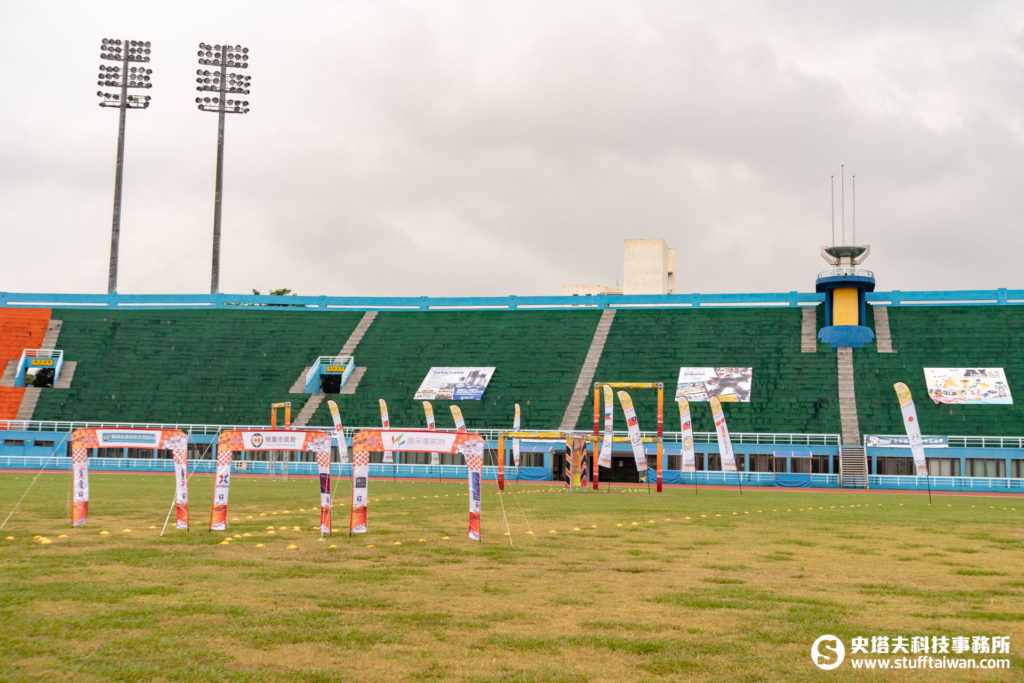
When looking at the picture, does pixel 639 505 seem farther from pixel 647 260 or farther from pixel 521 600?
pixel 647 260

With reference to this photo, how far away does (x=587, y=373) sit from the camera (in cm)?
7044

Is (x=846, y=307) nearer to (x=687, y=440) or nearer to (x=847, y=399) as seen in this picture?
(x=847, y=399)

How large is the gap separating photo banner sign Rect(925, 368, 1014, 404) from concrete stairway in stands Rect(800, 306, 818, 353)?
8418mm

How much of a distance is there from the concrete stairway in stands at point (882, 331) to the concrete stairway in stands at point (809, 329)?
14.4 ft

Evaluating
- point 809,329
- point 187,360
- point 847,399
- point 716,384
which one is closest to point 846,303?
point 809,329

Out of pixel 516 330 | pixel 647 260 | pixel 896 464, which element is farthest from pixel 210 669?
pixel 647 260

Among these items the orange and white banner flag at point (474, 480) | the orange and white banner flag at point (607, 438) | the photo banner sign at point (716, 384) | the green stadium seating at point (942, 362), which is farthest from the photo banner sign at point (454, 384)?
the orange and white banner flag at point (474, 480)

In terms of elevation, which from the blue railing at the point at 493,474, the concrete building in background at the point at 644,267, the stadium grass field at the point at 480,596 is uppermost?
the concrete building in background at the point at 644,267

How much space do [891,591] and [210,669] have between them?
1038cm

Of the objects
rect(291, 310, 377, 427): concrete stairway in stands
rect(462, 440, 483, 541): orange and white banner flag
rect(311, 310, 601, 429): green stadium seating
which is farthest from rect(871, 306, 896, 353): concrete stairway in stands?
rect(462, 440, 483, 541): orange and white banner flag

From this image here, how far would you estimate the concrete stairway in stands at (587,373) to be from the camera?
65.1 meters

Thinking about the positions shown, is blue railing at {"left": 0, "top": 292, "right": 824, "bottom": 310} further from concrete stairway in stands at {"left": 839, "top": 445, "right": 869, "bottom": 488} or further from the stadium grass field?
the stadium grass field

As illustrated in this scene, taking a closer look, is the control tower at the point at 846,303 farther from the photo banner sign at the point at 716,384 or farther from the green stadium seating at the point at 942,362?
the photo banner sign at the point at 716,384

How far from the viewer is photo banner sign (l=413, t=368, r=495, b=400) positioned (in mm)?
68875
